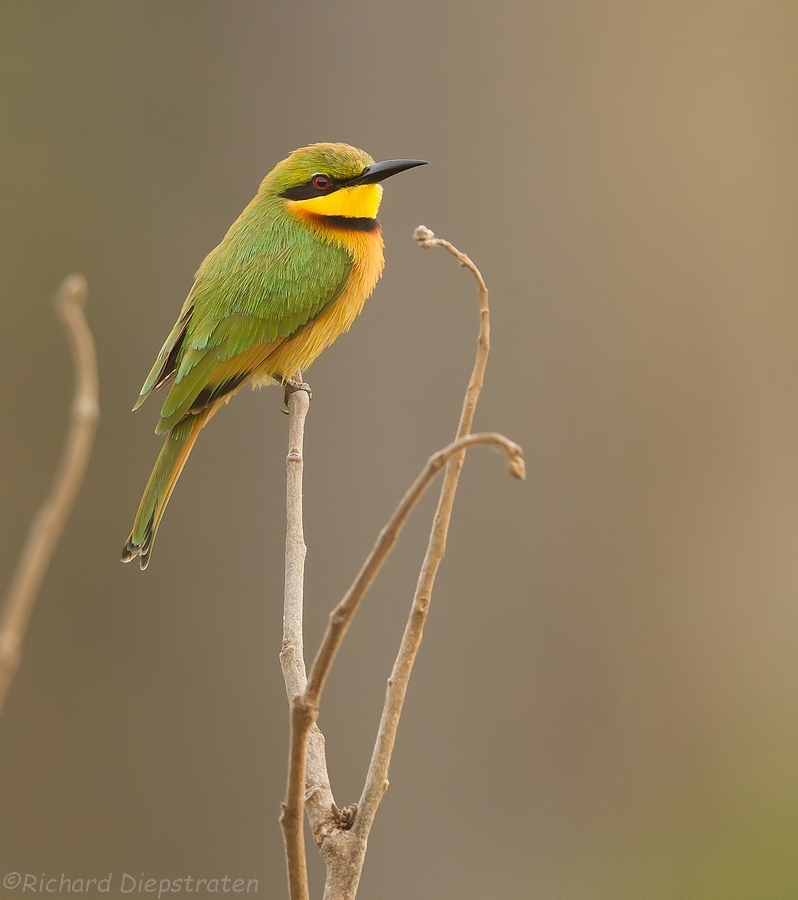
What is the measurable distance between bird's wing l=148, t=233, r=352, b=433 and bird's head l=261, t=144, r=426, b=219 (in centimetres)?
7

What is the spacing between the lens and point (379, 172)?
67.4 inches

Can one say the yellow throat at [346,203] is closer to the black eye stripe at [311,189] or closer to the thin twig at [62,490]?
the black eye stripe at [311,189]

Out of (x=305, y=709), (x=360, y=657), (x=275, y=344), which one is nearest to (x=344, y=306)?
(x=275, y=344)

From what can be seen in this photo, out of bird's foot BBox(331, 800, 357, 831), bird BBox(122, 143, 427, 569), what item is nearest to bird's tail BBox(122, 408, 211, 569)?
bird BBox(122, 143, 427, 569)

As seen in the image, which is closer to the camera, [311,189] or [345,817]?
[345,817]

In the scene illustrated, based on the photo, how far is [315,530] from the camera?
240 cm

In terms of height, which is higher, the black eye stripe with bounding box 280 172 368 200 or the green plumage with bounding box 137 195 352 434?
the black eye stripe with bounding box 280 172 368 200

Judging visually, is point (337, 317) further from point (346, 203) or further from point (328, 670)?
point (328, 670)

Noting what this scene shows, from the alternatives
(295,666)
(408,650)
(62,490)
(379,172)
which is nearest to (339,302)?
(379,172)

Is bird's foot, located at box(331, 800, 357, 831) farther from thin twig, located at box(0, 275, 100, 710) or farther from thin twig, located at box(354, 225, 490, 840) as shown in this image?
thin twig, located at box(0, 275, 100, 710)

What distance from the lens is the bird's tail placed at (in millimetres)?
1469

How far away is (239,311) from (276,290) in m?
0.08

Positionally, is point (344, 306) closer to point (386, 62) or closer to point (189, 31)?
point (386, 62)

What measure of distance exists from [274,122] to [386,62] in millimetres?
299
